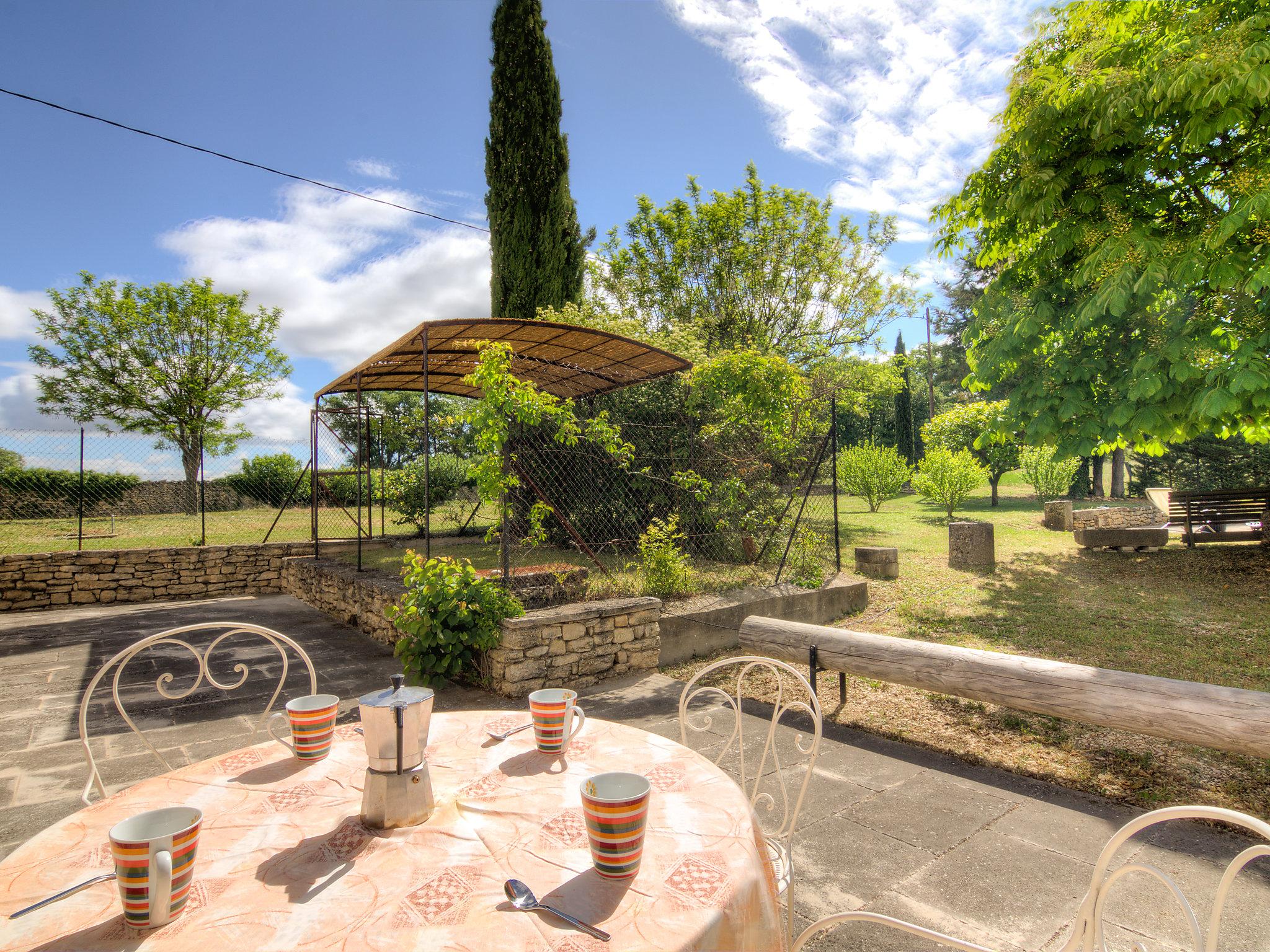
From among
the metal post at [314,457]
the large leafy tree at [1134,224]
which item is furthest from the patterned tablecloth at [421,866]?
the metal post at [314,457]

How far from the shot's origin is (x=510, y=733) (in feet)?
5.92

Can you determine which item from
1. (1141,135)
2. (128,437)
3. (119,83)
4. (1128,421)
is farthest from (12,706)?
(1141,135)

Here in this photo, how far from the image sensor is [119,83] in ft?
23.4

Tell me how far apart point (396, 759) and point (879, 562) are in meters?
8.17

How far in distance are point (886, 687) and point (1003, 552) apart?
6.79m

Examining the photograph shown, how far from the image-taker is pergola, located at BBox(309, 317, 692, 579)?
530cm

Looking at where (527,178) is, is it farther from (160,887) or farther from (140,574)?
(160,887)

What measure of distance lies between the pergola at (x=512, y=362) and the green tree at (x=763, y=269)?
6.61 meters

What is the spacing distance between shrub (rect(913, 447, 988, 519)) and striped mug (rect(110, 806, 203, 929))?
15.1 m

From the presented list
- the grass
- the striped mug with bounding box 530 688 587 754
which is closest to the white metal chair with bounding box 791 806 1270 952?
the striped mug with bounding box 530 688 587 754

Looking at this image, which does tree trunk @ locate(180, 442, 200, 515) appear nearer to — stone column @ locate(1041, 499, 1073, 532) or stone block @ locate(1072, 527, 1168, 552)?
stone block @ locate(1072, 527, 1168, 552)

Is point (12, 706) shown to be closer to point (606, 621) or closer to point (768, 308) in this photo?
point (606, 621)

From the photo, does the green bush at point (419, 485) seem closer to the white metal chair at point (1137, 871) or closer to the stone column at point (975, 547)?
the stone column at point (975, 547)

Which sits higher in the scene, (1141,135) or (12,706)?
(1141,135)
